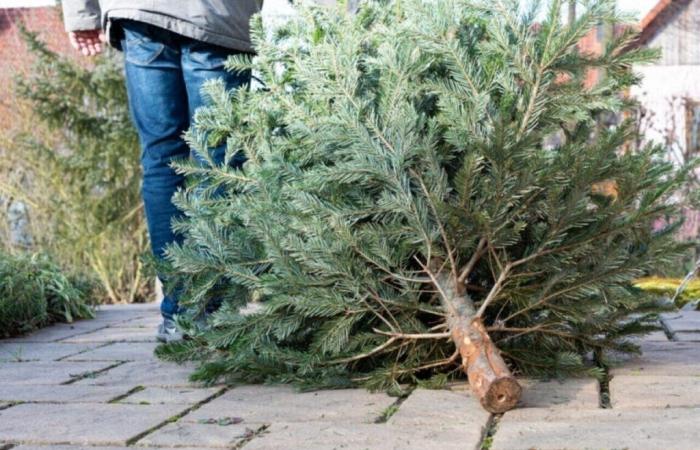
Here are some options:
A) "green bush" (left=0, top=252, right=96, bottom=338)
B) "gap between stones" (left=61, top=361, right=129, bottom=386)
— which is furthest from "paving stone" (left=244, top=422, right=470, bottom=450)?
"green bush" (left=0, top=252, right=96, bottom=338)

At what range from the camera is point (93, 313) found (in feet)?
16.4

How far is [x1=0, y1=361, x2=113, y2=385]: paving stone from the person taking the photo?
297cm

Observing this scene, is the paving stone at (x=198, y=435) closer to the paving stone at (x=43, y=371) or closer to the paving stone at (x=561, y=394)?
the paving stone at (x=561, y=394)

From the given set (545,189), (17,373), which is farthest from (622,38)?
(17,373)

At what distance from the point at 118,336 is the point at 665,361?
230 cm

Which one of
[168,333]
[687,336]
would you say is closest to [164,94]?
[168,333]

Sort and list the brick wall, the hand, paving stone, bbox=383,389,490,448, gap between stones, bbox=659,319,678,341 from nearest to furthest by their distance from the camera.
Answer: paving stone, bbox=383,389,490,448 < gap between stones, bbox=659,319,678,341 < the hand < the brick wall

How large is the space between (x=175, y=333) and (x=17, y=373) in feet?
1.97

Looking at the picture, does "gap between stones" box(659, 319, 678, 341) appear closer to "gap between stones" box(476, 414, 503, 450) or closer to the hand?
"gap between stones" box(476, 414, 503, 450)

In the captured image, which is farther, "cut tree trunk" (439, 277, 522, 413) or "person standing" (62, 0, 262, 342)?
"person standing" (62, 0, 262, 342)

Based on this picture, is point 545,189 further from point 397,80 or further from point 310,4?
point 310,4

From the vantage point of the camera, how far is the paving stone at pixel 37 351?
3.54m

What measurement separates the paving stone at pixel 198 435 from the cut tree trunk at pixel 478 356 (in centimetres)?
54

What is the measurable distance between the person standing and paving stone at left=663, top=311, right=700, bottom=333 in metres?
1.90
